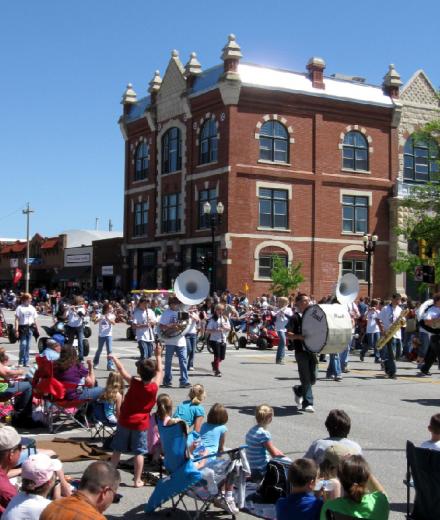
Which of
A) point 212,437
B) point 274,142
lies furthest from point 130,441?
point 274,142

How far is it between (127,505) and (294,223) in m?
35.2

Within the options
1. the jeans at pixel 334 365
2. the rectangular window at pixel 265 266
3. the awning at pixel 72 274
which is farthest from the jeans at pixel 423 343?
the awning at pixel 72 274

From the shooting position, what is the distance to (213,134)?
137ft

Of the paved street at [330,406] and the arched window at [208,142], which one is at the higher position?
the arched window at [208,142]

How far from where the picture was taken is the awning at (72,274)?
210ft

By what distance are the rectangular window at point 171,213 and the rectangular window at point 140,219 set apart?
2.60m

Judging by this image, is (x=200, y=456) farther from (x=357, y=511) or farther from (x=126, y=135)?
(x=126, y=135)

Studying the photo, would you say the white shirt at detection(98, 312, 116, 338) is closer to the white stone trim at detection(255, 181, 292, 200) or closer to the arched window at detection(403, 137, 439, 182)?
the white stone trim at detection(255, 181, 292, 200)

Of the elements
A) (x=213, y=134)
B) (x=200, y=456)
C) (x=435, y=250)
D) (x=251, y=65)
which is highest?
(x=251, y=65)

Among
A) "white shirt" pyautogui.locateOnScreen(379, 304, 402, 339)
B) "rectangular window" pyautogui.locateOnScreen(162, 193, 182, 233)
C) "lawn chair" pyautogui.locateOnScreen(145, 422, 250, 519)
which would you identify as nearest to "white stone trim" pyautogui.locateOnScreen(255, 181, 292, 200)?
"rectangular window" pyautogui.locateOnScreen(162, 193, 182, 233)

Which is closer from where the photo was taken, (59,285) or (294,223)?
(294,223)

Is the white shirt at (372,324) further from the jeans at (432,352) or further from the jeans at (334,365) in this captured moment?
the jeans at (334,365)

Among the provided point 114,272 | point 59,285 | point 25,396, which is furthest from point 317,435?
point 59,285

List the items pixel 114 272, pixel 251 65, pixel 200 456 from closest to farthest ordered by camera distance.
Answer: pixel 200 456, pixel 251 65, pixel 114 272
